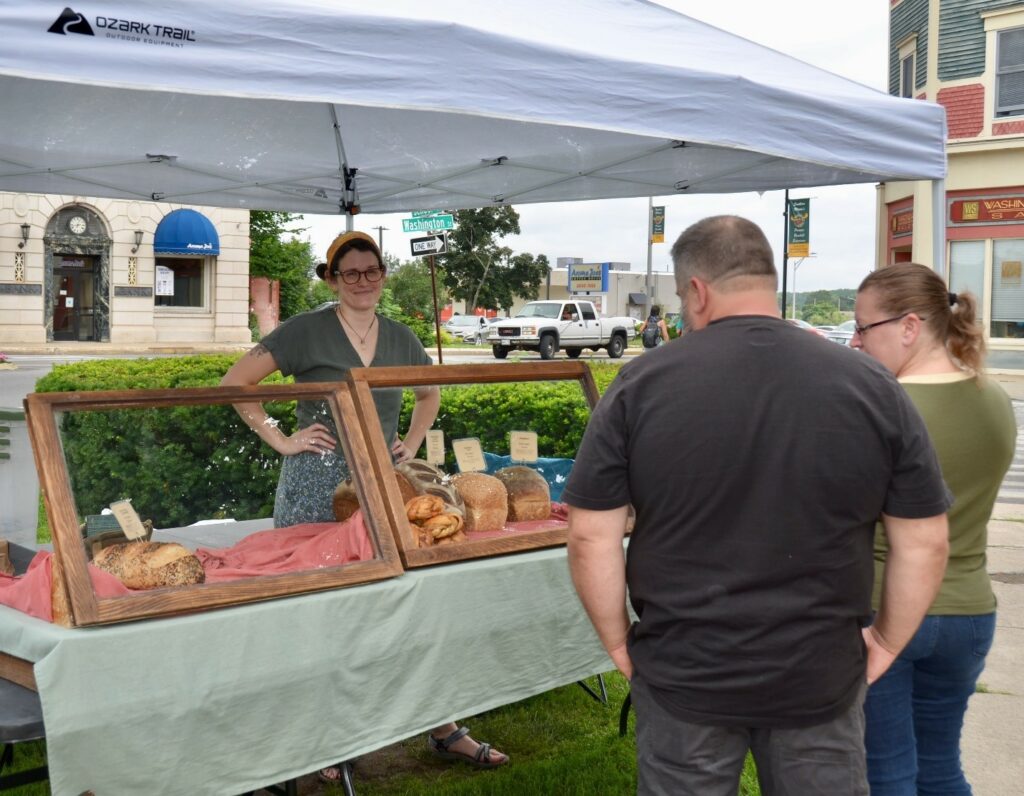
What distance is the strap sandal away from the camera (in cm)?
375

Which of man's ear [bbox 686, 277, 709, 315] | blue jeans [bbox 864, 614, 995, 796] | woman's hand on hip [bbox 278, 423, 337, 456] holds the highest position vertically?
man's ear [bbox 686, 277, 709, 315]

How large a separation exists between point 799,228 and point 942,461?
19.4 m

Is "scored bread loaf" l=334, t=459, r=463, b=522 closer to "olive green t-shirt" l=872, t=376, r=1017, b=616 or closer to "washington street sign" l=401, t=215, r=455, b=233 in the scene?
"olive green t-shirt" l=872, t=376, r=1017, b=616

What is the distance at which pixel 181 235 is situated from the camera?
102ft

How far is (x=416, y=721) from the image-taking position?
269 cm

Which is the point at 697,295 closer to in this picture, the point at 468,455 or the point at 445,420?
the point at 468,455

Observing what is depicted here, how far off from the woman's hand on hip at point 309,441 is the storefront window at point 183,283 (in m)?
30.7

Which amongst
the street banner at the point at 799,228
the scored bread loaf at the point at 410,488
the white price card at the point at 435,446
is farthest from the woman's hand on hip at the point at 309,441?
the street banner at the point at 799,228

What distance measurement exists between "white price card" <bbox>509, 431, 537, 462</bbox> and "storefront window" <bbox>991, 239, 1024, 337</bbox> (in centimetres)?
2190

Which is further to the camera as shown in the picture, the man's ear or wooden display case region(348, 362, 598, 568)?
wooden display case region(348, 362, 598, 568)

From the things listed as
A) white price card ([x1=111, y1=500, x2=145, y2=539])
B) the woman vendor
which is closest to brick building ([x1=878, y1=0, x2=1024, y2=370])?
the woman vendor

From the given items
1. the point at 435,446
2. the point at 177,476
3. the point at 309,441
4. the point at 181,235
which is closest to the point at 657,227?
the point at 181,235

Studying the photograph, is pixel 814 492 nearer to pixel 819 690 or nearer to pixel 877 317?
pixel 819 690

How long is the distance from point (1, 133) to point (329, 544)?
2.86 meters
